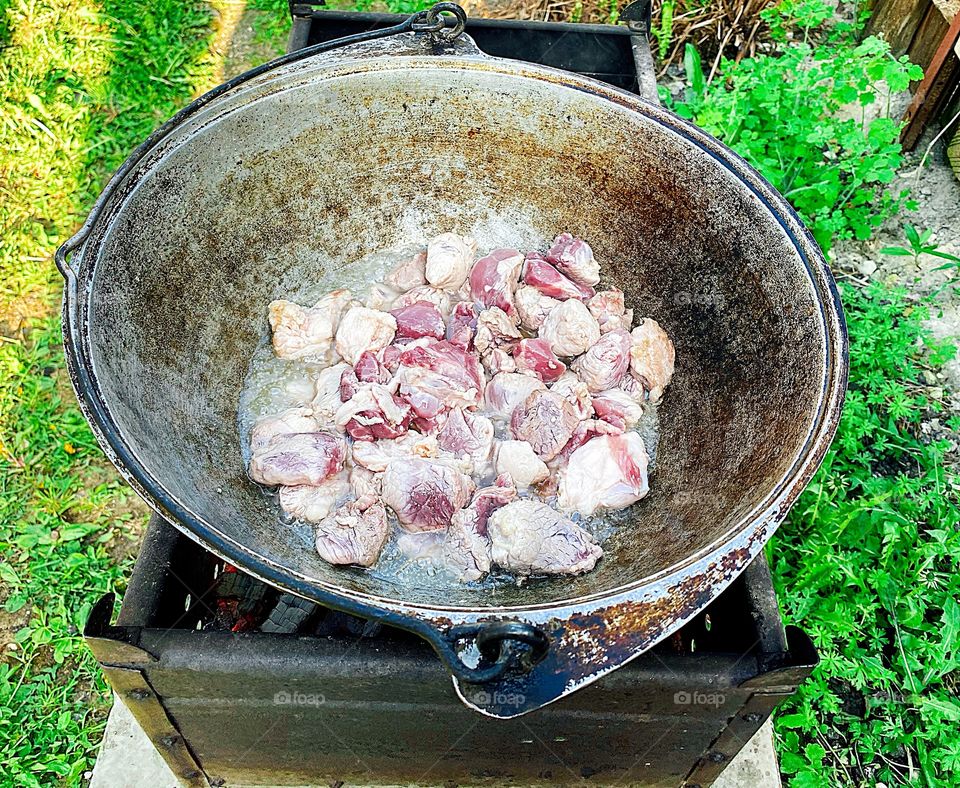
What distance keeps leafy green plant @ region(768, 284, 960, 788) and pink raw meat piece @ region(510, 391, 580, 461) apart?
1172mm

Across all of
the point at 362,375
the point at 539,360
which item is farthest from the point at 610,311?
the point at 362,375

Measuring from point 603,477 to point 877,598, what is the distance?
1.42 meters

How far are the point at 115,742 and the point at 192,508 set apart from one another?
1.29m

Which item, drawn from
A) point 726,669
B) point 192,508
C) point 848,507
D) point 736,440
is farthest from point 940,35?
point 192,508

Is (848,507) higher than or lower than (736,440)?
lower

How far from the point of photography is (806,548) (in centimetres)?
284

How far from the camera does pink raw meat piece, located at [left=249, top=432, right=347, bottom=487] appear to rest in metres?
2.11

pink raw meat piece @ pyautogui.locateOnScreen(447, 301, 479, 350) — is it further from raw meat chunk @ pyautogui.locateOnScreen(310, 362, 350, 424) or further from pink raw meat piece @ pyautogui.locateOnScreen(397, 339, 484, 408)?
raw meat chunk @ pyautogui.locateOnScreen(310, 362, 350, 424)

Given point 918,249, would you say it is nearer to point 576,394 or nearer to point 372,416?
point 576,394

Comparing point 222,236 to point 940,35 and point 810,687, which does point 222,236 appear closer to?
point 810,687

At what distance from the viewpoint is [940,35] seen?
3.88 metres

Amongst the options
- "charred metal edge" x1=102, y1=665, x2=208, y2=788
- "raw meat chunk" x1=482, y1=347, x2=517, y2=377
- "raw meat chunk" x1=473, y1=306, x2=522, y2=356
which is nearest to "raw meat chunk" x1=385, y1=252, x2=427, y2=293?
"raw meat chunk" x1=473, y1=306, x2=522, y2=356

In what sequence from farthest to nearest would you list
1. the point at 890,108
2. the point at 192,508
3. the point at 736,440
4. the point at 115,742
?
the point at 890,108 < the point at 115,742 < the point at 736,440 < the point at 192,508

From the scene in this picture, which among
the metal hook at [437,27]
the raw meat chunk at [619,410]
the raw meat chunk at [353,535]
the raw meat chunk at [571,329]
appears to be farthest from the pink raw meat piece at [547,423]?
the metal hook at [437,27]
